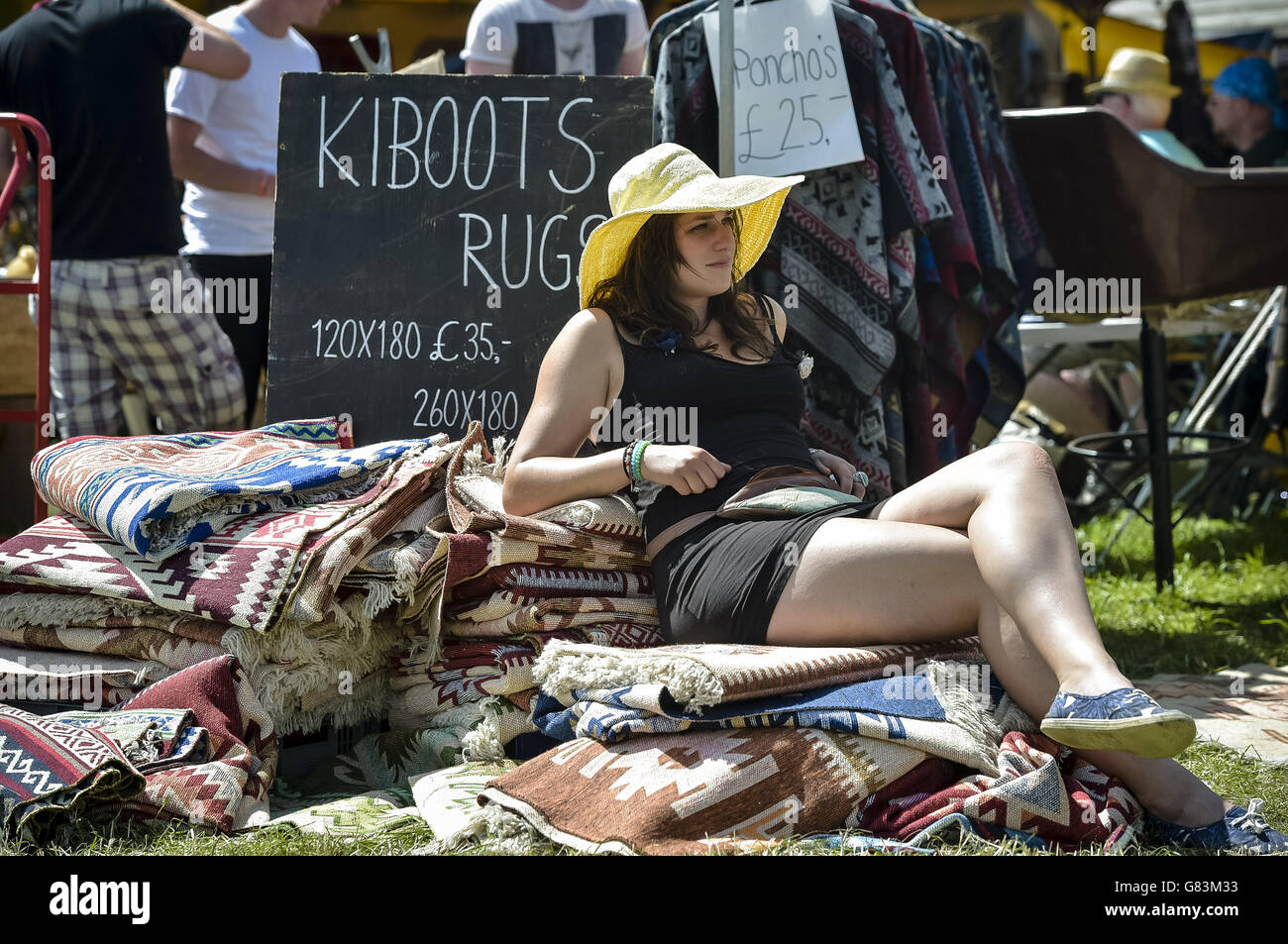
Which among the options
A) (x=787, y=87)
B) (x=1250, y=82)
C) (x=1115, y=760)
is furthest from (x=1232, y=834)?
(x=1250, y=82)

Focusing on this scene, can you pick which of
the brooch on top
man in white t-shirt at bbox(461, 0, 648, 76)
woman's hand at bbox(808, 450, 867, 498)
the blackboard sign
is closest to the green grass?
woman's hand at bbox(808, 450, 867, 498)

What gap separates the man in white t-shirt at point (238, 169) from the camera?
4383mm

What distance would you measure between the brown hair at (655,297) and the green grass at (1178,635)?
1.22 m

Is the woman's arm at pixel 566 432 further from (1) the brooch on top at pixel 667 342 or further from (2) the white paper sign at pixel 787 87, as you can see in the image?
(2) the white paper sign at pixel 787 87

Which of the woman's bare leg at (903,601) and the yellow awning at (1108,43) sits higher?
the yellow awning at (1108,43)

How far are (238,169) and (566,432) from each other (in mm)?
2221

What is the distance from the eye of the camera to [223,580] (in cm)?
256

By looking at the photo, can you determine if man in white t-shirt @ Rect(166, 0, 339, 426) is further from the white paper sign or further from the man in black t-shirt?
the white paper sign

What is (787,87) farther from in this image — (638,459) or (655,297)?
(638,459)

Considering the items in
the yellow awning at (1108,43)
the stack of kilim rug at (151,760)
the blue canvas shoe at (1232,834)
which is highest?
the yellow awning at (1108,43)

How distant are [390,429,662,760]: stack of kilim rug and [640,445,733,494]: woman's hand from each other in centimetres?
21

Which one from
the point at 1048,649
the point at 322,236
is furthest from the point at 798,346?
the point at 1048,649

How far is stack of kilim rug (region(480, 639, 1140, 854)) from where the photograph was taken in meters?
2.13

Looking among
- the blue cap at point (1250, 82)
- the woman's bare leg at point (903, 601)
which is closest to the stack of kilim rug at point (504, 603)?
the woman's bare leg at point (903, 601)
